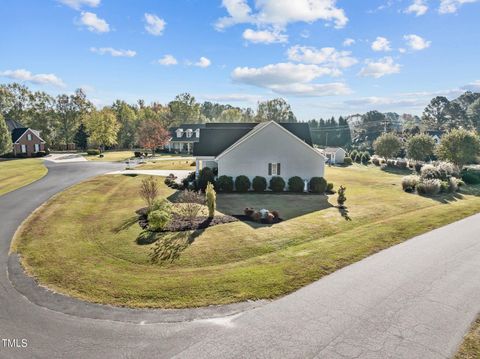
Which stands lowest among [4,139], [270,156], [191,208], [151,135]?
[191,208]

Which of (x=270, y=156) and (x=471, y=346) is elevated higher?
(x=270, y=156)

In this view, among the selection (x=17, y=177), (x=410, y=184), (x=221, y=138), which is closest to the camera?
(x=410, y=184)

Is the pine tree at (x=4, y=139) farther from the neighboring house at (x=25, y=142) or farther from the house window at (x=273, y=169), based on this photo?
the house window at (x=273, y=169)

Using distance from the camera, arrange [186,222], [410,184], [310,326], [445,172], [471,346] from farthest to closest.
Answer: [445,172], [410,184], [186,222], [310,326], [471,346]

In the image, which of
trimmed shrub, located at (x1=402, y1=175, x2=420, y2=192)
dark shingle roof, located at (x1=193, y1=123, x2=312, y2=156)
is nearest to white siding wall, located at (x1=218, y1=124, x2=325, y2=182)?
dark shingle roof, located at (x1=193, y1=123, x2=312, y2=156)

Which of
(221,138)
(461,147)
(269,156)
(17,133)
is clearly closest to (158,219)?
(269,156)

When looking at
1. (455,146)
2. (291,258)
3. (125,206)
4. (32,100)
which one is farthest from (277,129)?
(32,100)

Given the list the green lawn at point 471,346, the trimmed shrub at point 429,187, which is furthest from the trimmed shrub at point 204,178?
the green lawn at point 471,346

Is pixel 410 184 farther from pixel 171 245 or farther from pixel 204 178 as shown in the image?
pixel 171 245
